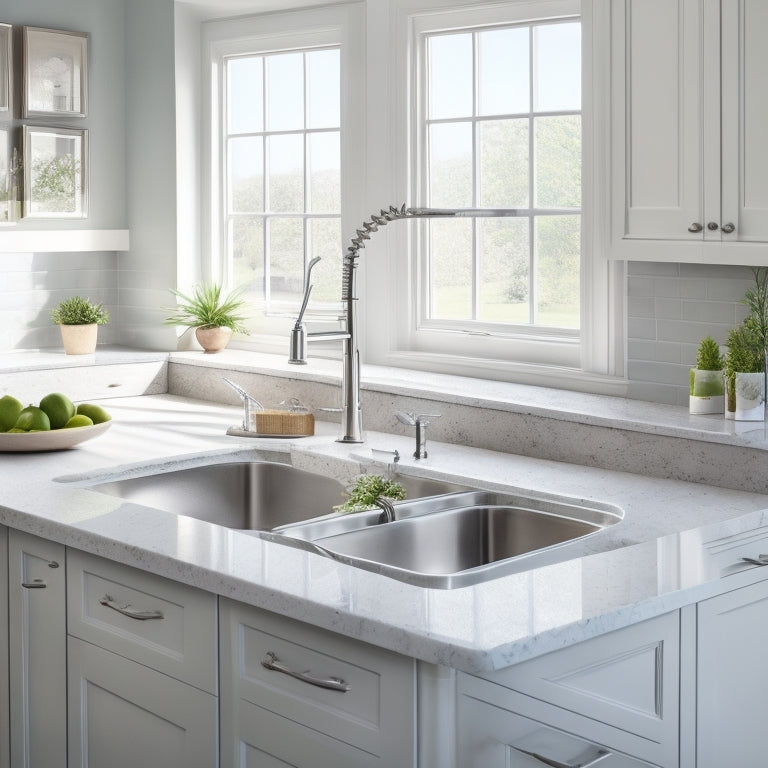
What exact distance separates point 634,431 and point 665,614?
0.98 m

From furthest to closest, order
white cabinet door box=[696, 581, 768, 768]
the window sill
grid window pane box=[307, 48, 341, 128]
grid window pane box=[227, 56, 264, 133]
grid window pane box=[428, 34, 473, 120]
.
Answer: grid window pane box=[227, 56, 264, 133] < grid window pane box=[307, 48, 341, 128] < grid window pane box=[428, 34, 473, 120] < the window sill < white cabinet door box=[696, 581, 768, 768]

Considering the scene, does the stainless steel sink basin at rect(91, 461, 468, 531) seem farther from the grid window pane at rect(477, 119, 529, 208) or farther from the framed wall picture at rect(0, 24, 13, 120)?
the framed wall picture at rect(0, 24, 13, 120)

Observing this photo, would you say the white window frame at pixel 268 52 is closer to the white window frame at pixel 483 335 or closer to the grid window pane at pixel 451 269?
the white window frame at pixel 483 335

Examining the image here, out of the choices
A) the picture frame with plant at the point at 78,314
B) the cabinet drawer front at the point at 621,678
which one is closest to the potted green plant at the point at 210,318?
the picture frame with plant at the point at 78,314

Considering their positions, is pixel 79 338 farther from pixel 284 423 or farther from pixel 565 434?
pixel 565 434

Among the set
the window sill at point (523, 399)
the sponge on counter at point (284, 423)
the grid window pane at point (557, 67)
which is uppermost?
the grid window pane at point (557, 67)

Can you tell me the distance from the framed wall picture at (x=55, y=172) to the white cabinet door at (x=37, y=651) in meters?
2.01

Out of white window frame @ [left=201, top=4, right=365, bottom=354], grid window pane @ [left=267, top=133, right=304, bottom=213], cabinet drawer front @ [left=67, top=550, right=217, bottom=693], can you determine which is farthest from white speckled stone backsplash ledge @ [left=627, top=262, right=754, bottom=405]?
cabinet drawer front @ [left=67, top=550, right=217, bottom=693]

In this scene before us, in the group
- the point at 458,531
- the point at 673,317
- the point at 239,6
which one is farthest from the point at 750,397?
the point at 239,6

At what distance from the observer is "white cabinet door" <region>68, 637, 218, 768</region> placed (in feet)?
6.89

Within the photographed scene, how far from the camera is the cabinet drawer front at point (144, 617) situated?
6.83 ft

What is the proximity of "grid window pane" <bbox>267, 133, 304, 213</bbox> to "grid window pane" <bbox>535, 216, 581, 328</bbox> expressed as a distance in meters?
1.06

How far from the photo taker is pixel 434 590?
190 centimetres

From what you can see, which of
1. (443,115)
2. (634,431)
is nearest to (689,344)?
(634,431)
